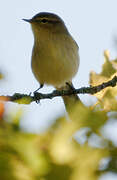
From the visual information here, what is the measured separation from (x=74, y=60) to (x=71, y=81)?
0.70 meters

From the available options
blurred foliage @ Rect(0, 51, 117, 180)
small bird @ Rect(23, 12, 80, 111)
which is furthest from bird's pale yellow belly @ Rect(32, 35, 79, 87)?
blurred foliage @ Rect(0, 51, 117, 180)

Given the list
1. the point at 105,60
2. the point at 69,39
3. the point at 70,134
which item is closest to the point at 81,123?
the point at 70,134

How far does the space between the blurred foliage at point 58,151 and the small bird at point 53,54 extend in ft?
14.9

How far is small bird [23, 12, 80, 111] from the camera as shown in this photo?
5.63 m

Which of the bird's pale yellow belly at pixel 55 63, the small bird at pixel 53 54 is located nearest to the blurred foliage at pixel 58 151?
the small bird at pixel 53 54

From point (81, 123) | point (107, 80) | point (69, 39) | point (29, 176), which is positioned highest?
point (69, 39)

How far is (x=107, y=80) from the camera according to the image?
12.3 ft

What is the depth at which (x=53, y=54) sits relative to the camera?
5.61 meters

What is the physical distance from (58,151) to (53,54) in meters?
4.91

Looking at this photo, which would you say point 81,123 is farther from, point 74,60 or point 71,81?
point 71,81

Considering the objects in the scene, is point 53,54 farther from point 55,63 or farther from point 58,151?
point 58,151

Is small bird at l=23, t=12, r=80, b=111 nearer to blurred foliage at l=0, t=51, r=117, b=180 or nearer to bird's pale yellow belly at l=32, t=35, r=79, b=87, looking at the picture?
bird's pale yellow belly at l=32, t=35, r=79, b=87

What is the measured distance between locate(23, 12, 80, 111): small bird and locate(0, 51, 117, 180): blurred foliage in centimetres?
454

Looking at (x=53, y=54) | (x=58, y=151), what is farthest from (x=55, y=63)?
(x=58, y=151)
